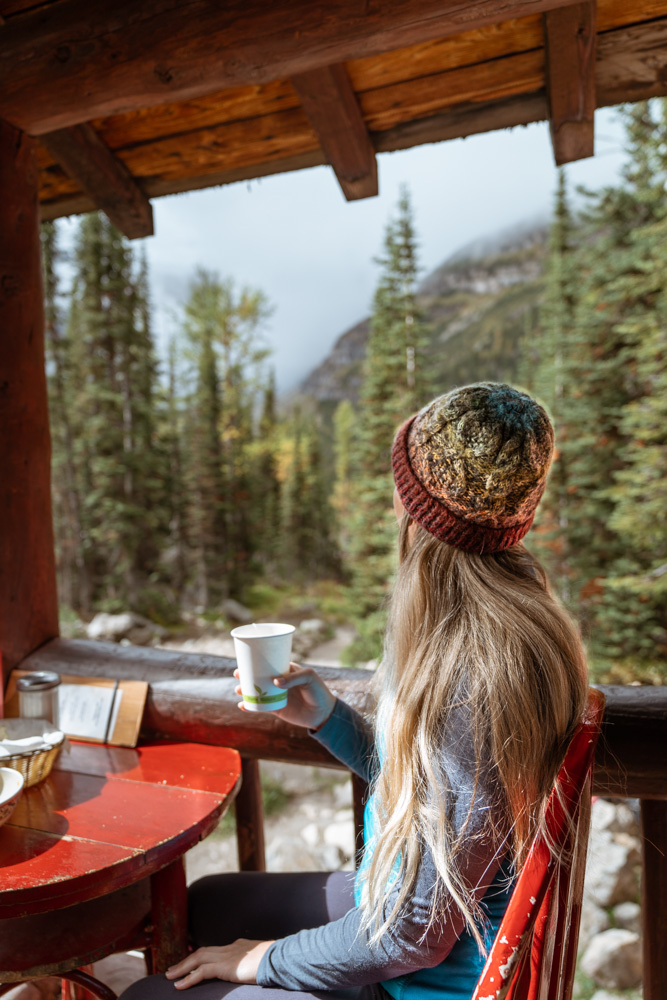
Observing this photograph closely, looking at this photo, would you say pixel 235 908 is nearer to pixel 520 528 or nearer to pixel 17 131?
pixel 520 528

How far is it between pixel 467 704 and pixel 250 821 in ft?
4.22

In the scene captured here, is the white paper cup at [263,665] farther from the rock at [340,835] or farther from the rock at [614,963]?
the rock at [340,835]

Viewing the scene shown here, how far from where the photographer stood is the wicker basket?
1.35 meters

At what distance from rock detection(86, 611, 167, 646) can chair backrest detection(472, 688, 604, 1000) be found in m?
12.6

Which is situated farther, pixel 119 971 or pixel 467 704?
pixel 119 971

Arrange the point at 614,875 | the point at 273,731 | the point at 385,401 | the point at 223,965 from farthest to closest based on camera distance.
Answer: the point at 385,401
the point at 614,875
the point at 273,731
the point at 223,965

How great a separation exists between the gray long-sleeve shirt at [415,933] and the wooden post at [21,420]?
1.42m

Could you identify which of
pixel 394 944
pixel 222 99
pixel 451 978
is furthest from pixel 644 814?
pixel 222 99

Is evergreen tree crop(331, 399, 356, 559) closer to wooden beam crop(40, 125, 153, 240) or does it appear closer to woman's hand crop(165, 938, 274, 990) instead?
wooden beam crop(40, 125, 153, 240)

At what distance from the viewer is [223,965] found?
3.59ft

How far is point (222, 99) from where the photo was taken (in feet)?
6.53

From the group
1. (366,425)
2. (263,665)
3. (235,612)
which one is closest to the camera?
(263,665)

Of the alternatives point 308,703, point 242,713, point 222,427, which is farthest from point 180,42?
point 222,427

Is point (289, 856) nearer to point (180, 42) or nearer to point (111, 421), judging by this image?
point (180, 42)
